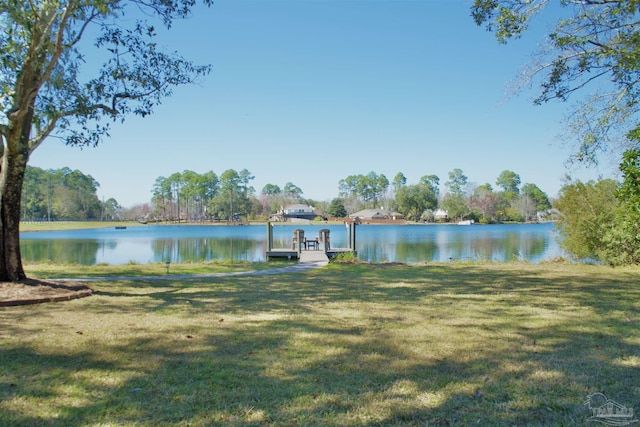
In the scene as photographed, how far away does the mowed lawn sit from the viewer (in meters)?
2.82

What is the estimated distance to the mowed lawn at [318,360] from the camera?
2820 mm

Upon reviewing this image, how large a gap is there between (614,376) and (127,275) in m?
10.7

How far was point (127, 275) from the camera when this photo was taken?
436 inches

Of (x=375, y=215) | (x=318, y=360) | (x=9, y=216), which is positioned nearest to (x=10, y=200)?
(x=9, y=216)

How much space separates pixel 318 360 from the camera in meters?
3.84

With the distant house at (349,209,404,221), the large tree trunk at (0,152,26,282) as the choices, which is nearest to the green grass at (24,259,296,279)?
the large tree trunk at (0,152,26,282)

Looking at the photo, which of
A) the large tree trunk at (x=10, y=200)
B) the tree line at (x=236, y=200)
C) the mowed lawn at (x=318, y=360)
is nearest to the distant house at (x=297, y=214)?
the tree line at (x=236, y=200)

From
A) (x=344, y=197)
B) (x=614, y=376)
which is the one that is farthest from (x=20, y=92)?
(x=344, y=197)

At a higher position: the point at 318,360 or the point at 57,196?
the point at 57,196

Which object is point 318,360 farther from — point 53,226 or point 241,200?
point 241,200

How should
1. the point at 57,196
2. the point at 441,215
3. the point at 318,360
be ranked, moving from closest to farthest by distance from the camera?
the point at 318,360 → the point at 57,196 → the point at 441,215

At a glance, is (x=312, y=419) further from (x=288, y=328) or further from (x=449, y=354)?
(x=288, y=328)

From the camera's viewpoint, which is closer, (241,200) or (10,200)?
(10,200)

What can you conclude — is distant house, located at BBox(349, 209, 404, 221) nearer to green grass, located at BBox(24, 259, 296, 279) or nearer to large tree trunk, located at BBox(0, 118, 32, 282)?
green grass, located at BBox(24, 259, 296, 279)
